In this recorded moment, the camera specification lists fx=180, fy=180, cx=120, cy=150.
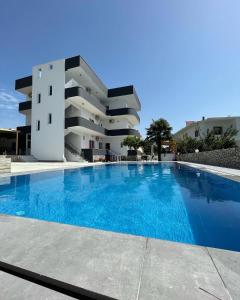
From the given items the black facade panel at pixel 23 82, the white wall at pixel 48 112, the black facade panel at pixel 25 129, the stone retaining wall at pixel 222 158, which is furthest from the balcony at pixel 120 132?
the black facade panel at pixel 23 82

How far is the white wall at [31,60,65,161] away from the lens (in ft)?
76.3

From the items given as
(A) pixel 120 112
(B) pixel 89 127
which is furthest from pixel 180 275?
(A) pixel 120 112

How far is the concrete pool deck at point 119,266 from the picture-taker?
4.90 feet

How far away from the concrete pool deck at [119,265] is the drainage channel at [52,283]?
0.03m

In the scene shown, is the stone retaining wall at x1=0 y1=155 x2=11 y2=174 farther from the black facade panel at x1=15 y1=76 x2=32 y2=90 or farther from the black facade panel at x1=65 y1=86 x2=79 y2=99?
the black facade panel at x1=15 y1=76 x2=32 y2=90

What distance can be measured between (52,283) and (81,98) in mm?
23914

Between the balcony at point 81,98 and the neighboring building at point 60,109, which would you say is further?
the neighboring building at point 60,109

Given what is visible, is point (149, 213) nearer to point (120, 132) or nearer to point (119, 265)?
point (119, 265)

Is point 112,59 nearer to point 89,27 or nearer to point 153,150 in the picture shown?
point 89,27

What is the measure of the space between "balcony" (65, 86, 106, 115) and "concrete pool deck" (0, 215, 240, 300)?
2219 cm

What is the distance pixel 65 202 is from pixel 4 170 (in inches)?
304

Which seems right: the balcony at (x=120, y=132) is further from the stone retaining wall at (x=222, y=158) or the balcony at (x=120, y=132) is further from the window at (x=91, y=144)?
the stone retaining wall at (x=222, y=158)

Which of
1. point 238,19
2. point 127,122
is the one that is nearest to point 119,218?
point 238,19

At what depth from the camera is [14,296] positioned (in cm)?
149
